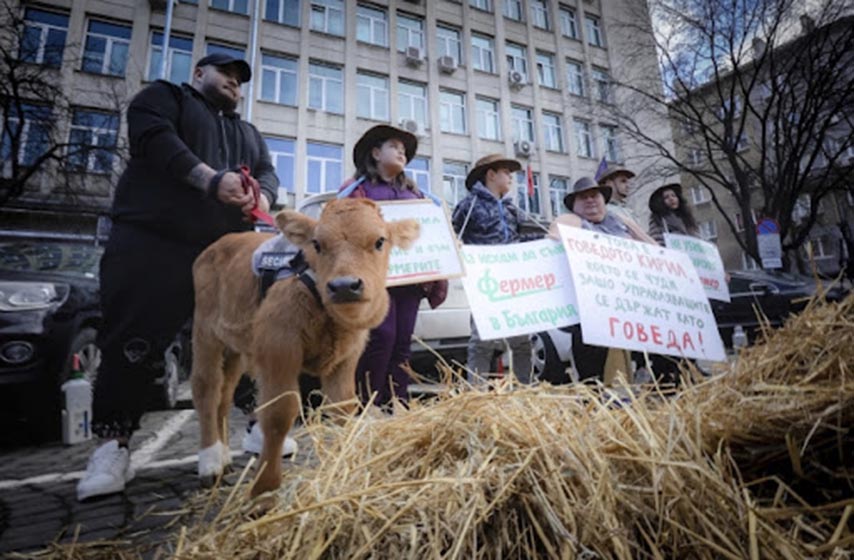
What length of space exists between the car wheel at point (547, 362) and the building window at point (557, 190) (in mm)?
17167

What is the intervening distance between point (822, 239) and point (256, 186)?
3211cm

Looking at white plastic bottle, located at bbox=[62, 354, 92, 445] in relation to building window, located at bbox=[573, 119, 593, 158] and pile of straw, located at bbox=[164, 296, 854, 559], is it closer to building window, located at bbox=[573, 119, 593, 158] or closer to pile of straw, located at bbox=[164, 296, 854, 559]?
pile of straw, located at bbox=[164, 296, 854, 559]

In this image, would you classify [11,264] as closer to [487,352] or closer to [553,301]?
[487,352]

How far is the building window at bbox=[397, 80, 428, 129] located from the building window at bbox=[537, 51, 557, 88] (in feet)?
21.5

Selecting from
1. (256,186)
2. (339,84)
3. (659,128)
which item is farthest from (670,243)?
(339,84)

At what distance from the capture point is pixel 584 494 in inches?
35.6

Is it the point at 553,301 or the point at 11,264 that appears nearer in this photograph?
the point at 553,301

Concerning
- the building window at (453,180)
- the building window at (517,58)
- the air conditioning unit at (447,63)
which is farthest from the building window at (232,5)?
the building window at (517,58)

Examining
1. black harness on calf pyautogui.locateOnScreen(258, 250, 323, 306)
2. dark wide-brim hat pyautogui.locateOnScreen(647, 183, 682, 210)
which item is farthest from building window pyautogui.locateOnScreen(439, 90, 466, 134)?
black harness on calf pyautogui.locateOnScreen(258, 250, 323, 306)

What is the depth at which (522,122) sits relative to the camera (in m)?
20.6

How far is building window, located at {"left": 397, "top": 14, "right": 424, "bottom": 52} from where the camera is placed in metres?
18.9

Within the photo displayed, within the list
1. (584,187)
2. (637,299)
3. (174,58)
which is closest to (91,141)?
(174,58)

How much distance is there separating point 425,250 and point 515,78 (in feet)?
65.2

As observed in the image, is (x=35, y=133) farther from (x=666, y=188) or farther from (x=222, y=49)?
(x=222, y=49)
